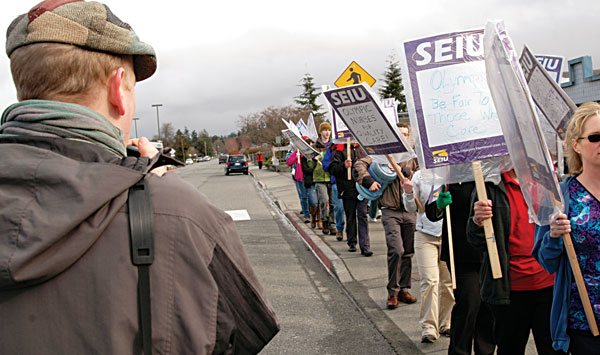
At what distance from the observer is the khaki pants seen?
552 centimetres

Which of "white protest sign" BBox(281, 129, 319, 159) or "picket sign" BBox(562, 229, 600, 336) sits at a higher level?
"white protest sign" BBox(281, 129, 319, 159)

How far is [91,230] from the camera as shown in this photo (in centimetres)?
126

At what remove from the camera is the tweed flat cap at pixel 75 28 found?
138 cm

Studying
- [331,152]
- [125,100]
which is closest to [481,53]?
[125,100]

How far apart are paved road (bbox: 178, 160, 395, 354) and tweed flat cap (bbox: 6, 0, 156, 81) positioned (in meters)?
4.54

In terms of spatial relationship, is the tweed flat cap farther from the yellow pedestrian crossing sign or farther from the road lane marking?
the road lane marking

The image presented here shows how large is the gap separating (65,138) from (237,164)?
42.7 m

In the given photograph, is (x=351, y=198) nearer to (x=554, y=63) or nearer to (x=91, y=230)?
(x=554, y=63)

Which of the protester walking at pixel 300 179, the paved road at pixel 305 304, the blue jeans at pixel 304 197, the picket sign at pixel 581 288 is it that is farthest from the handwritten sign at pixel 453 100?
the blue jeans at pixel 304 197

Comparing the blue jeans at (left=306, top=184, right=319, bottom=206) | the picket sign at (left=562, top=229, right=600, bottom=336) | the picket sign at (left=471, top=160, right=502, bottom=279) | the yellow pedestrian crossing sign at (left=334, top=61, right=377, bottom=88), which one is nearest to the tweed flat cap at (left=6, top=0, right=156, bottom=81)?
the picket sign at (left=562, top=229, right=600, bottom=336)

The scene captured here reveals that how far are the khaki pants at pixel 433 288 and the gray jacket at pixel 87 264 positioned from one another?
4.49m

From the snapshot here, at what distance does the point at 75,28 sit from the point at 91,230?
0.48 m

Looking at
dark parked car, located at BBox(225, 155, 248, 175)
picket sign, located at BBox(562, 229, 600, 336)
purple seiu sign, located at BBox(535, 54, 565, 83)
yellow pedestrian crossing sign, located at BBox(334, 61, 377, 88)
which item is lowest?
dark parked car, located at BBox(225, 155, 248, 175)

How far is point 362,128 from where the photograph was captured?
537 centimetres
